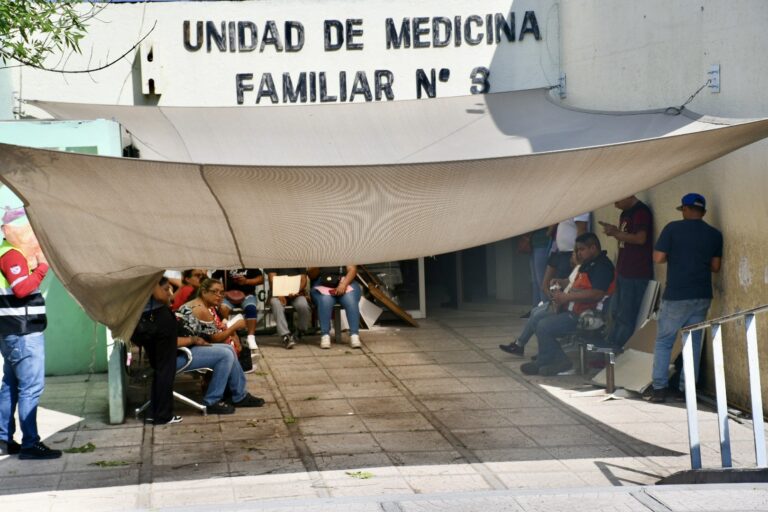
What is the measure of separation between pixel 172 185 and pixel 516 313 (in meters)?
8.60

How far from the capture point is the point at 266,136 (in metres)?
9.76

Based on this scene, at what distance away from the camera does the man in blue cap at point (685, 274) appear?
28.5 ft

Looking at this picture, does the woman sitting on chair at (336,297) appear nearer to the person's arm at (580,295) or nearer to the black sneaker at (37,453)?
the person's arm at (580,295)

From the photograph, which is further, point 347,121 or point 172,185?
point 347,121

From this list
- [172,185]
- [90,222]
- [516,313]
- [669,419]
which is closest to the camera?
[172,185]

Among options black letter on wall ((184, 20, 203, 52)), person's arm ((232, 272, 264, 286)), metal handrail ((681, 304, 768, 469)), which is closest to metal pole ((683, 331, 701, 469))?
metal handrail ((681, 304, 768, 469))

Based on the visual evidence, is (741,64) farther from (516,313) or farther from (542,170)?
(516,313)

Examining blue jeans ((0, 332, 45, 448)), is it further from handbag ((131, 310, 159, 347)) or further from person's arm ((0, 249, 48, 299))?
handbag ((131, 310, 159, 347))

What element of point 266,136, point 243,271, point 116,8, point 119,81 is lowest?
point 243,271

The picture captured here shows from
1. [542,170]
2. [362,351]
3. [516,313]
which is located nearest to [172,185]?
[542,170]

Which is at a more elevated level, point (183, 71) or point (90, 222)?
point (183, 71)

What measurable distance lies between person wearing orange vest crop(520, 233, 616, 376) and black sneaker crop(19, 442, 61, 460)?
14.5ft

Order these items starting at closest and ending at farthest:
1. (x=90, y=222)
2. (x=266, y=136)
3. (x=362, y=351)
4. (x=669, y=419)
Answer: (x=90, y=222)
(x=669, y=419)
(x=266, y=136)
(x=362, y=351)

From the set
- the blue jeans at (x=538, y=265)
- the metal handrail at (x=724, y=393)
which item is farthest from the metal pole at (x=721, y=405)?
the blue jeans at (x=538, y=265)
